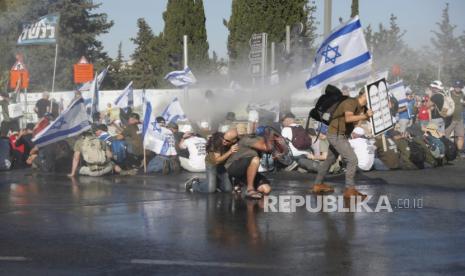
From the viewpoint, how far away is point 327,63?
1417cm

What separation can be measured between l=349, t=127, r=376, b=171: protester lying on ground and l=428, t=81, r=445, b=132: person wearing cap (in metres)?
3.52

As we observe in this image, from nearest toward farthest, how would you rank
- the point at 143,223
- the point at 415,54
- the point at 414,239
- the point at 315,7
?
the point at 414,239 → the point at 143,223 → the point at 315,7 → the point at 415,54

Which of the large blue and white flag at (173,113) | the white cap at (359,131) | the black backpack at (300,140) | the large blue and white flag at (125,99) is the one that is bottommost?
the black backpack at (300,140)

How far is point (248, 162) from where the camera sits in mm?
12000

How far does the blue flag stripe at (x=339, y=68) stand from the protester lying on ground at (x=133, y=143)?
4601mm

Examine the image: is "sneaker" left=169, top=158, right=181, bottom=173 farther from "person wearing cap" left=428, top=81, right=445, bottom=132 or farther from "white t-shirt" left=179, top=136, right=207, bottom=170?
"person wearing cap" left=428, top=81, right=445, bottom=132

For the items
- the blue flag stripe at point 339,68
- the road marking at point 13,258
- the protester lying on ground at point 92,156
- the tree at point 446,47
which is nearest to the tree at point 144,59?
the tree at point 446,47

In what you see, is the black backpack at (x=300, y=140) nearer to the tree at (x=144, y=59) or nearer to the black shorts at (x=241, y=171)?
the black shorts at (x=241, y=171)

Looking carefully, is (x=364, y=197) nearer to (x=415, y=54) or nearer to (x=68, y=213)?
(x=68, y=213)

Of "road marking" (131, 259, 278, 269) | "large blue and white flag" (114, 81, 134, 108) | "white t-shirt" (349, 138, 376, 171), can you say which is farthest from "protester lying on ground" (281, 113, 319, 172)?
"large blue and white flag" (114, 81, 134, 108)

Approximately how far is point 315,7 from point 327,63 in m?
37.7

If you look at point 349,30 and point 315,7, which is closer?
point 349,30

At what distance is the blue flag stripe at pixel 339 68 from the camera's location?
14.0 metres

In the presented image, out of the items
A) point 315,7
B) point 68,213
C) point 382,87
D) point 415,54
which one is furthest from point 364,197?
point 415,54
